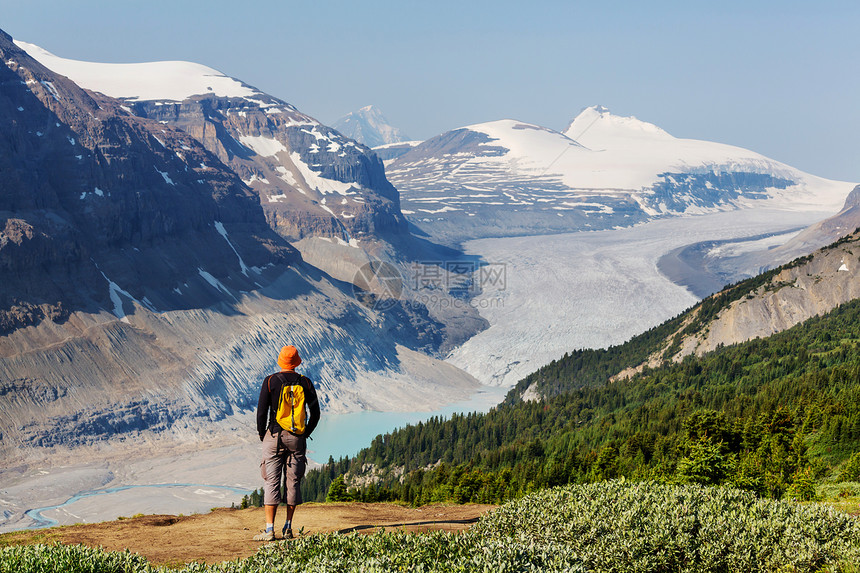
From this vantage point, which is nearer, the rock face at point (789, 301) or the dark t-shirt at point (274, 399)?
the dark t-shirt at point (274, 399)

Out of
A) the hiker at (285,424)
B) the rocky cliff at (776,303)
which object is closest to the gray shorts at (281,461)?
the hiker at (285,424)

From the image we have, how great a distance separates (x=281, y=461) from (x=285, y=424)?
1.21 metres

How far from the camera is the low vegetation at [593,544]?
54.4 feet

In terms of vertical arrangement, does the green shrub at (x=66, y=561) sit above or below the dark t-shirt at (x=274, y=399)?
below

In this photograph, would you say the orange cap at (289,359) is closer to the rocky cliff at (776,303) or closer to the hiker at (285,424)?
the hiker at (285,424)

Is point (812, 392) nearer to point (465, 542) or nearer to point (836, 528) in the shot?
point (836, 528)

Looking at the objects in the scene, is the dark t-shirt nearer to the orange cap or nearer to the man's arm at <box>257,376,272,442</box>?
the man's arm at <box>257,376,272,442</box>

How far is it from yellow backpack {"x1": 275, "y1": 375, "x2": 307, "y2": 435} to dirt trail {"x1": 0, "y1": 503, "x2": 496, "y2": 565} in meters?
4.31

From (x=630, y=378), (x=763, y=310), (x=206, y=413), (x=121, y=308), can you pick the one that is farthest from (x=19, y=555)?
(x=121, y=308)

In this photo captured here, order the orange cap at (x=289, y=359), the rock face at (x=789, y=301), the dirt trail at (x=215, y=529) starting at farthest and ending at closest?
the rock face at (x=789, y=301) → the dirt trail at (x=215, y=529) → the orange cap at (x=289, y=359)

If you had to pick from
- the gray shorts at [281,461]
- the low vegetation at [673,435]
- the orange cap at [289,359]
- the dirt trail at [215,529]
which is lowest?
the low vegetation at [673,435]

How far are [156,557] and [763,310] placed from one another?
151 meters

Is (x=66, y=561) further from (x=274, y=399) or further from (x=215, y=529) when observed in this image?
(x=215, y=529)

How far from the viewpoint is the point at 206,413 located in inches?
6934
